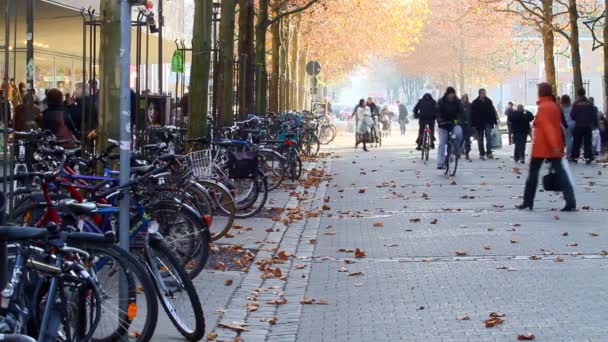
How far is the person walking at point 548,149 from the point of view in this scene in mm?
14836

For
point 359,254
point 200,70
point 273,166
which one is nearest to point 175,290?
point 359,254

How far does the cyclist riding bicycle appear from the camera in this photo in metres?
22.3

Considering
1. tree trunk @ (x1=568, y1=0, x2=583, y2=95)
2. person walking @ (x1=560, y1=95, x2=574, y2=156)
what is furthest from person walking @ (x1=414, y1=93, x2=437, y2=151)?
tree trunk @ (x1=568, y1=0, x2=583, y2=95)

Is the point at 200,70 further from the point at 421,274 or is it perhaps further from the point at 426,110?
the point at 426,110

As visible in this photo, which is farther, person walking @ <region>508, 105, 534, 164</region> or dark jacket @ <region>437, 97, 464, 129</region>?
person walking @ <region>508, 105, 534, 164</region>

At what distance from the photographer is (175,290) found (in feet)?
22.4

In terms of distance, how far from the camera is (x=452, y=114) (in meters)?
22.7

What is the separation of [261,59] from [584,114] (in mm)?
8094

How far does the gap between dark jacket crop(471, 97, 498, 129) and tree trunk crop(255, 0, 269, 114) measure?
529 centimetres

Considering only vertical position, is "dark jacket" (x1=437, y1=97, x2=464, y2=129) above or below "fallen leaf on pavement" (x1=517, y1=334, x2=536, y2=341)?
above

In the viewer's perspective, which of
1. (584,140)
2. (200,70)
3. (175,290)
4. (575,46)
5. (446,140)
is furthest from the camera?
(575,46)

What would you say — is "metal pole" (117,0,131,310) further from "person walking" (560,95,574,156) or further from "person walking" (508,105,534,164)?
"person walking" (508,105,534,164)

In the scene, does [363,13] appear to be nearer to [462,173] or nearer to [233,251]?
[462,173]

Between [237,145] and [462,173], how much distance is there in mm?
10234
